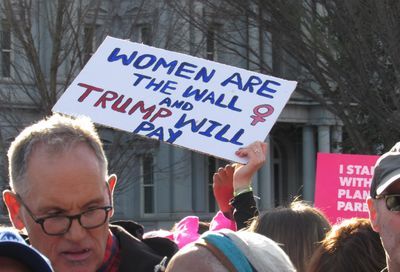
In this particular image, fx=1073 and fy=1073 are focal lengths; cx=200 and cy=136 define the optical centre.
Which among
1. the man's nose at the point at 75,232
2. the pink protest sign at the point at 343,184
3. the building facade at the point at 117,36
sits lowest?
the man's nose at the point at 75,232

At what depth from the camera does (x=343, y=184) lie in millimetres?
7840

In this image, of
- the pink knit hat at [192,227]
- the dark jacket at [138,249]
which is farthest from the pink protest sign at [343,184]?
the dark jacket at [138,249]

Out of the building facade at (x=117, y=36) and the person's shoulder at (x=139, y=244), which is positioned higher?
the building facade at (x=117, y=36)

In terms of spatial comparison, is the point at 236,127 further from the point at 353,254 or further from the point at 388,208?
the point at 388,208

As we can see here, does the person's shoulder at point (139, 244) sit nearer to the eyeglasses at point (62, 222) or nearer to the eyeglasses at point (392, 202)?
the eyeglasses at point (62, 222)

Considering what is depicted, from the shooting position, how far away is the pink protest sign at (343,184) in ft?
25.5

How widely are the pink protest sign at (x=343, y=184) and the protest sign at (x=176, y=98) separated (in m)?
3.07

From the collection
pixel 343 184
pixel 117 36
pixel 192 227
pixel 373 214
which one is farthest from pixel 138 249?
pixel 117 36

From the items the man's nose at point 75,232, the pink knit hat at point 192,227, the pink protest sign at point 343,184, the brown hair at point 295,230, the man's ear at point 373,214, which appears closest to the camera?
the man's nose at point 75,232

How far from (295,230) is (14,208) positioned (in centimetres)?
143

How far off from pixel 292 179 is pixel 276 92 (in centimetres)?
3352

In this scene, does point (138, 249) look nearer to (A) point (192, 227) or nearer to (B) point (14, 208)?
(B) point (14, 208)

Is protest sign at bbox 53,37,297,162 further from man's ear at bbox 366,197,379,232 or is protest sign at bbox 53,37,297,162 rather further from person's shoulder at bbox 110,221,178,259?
man's ear at bbox 366,197,379,232

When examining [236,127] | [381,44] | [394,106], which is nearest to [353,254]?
[236,127]
